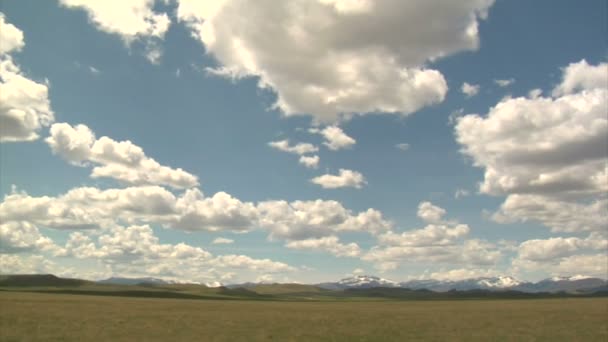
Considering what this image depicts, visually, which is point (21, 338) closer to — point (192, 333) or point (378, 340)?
point (192, 333)

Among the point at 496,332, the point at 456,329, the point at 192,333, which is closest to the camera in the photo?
the point at 192,333

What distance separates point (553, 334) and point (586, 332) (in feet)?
16.0

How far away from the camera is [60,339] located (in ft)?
139

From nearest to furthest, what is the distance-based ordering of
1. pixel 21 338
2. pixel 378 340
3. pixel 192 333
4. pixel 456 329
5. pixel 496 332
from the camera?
pixel 21 338
pixel 378 340
pixel 192 333
pixel 496 332
pixel 456 329

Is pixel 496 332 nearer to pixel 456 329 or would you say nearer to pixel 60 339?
pixel 456 329

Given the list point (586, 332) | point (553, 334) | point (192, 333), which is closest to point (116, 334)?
point (192, 333)

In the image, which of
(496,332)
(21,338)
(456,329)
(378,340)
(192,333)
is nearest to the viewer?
(21,338)

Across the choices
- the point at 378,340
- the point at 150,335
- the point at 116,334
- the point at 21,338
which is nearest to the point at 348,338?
the point at 378,340

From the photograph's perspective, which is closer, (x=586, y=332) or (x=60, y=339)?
(x=60, y=339)

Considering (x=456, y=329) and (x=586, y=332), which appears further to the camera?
(x=456, y=329)

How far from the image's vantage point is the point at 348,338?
159 feet

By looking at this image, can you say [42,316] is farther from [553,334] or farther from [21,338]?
[553,334]

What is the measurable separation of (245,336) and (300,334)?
604cm

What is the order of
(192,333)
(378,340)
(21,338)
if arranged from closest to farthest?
(21,338) → (378,340) → (192,333)
